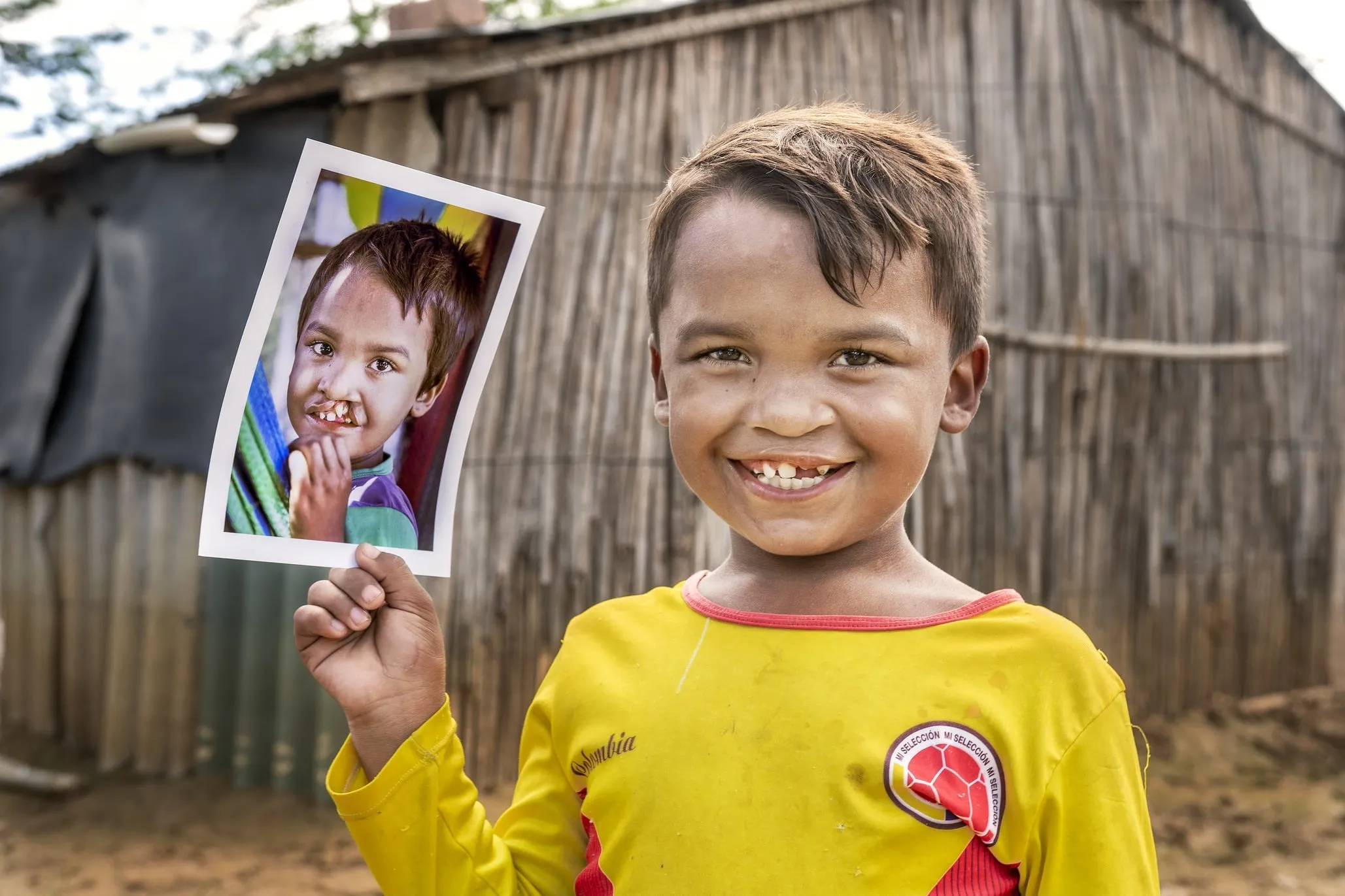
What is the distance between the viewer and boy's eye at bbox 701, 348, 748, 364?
1.25 meters

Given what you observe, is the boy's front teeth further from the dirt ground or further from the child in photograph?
the dirt ground

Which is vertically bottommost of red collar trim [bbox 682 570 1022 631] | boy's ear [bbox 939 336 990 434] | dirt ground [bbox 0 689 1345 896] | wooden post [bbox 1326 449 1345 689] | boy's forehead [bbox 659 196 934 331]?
dirt ground [bbox 0 689 1345 896]

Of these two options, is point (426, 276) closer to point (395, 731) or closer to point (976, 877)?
point (395, 731)

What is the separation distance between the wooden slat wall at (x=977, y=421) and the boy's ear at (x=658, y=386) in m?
2.87

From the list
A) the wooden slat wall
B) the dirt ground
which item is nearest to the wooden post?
the wooden slat wall

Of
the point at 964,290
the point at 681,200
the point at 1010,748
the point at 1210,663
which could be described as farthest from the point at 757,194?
the point at 1210,663

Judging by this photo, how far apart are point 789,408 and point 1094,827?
50 centimetres

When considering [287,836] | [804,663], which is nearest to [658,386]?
[804,663]

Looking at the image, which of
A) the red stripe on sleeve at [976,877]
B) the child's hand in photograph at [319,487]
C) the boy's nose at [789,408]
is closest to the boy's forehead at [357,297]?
the child's hand in photograph at [319,487]

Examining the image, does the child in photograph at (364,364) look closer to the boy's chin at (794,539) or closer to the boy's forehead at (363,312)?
the boy's forehead at (363,312)

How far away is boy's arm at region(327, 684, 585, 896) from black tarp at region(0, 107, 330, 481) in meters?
3.49

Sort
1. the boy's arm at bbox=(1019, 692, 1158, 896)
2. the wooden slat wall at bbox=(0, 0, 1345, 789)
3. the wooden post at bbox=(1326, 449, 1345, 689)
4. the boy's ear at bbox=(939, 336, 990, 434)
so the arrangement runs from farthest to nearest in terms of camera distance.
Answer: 1. the wooden post at bbox=(1326, 449, 1345, 689)
2. the wooden slat wall at bbox=(0, 0, 1345, 789)
3. the boy's ear at bbox=(939, 336, 990, 434)
4. the boy's arm at bbox=(1019, 692, 1158, 896)

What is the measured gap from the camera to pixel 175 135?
4.44 m

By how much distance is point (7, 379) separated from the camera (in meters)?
5.17
